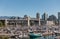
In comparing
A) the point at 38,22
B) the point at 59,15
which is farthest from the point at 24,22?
the point at 59,15

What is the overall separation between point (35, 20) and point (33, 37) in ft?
73.5

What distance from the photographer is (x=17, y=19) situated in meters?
33.5

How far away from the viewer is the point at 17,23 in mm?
32375

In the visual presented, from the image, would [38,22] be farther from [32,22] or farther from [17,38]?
[17,38]

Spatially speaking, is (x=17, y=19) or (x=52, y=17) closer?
(x=17, y=19)

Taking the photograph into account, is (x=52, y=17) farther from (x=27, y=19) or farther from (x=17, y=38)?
(x=17, y=38)

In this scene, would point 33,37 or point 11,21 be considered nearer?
point 33,37

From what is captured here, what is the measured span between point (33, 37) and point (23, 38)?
142 cm

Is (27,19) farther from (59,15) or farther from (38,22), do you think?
(59,15)

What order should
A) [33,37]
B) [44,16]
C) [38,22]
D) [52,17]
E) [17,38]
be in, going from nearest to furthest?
1. [17,38]
2. [33,37]
3. [38,22]
4. [44,16]
5. [52,17]

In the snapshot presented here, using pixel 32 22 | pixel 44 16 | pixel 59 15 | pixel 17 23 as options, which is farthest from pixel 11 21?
pixel 59 15

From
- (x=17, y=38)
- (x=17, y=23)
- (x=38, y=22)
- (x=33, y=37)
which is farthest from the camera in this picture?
(x=38, y=22)

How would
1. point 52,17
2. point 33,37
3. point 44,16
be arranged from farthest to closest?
point 52,17 → point 44,16 → point 33,37

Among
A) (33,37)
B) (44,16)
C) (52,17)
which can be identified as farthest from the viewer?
(52,17)
